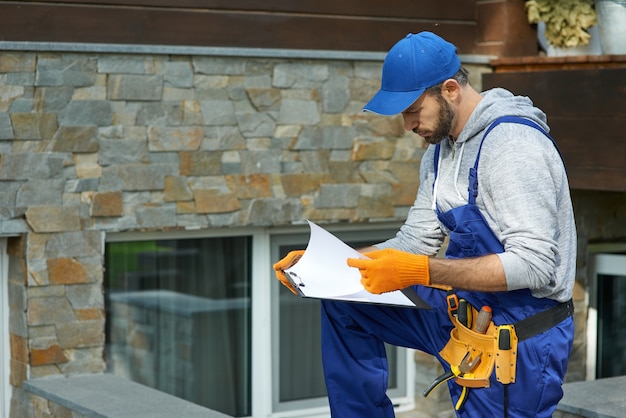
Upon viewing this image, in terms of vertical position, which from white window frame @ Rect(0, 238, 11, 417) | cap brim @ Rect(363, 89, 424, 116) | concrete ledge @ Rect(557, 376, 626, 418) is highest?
cap brim @ Rect(363, 89, 424, 116)

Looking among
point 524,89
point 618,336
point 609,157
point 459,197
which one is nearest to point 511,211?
point 459,197

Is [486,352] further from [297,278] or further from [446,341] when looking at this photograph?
[297,278]

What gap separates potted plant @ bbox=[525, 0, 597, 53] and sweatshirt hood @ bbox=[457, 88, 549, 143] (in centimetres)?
259

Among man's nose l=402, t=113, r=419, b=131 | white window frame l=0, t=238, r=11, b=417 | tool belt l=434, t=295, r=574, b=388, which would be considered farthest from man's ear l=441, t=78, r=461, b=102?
white window frame l=0, t=238, r=11, b=417

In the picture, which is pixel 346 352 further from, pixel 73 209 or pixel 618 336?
pixel 618 336

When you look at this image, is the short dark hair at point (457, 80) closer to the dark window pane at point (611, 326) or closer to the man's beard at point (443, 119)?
the man's beard at point (443, 119)

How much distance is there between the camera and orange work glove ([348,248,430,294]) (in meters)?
3.06

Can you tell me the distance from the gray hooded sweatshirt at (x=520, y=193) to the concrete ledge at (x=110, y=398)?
143cm

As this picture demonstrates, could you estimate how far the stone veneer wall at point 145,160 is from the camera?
15.7 feet

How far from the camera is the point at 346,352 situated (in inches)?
138

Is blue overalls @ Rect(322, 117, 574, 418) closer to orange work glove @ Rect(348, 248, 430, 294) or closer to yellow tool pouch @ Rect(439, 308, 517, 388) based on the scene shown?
yellow tool pouch @ Rect(439, 308, 517, 388)

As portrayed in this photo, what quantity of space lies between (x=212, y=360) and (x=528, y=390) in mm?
2556

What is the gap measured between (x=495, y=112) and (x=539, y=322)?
25.3 inches

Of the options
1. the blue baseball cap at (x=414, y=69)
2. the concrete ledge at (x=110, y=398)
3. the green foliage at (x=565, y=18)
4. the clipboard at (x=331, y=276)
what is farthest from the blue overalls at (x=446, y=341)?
the green foliage at (x=565, y=18)
